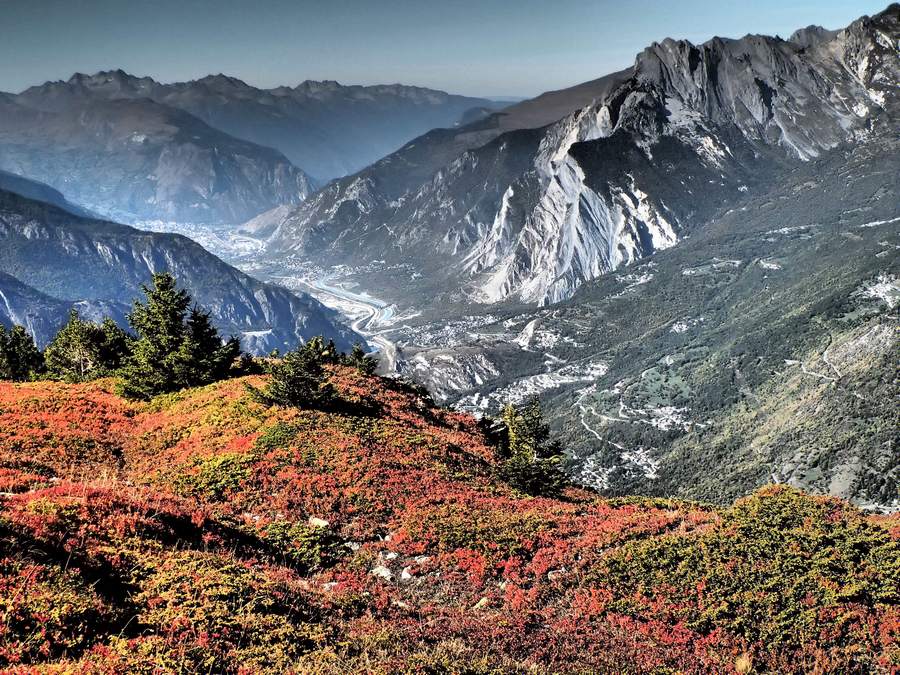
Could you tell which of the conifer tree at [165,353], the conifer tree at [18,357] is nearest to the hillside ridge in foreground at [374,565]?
the conifer tree at [165,353]

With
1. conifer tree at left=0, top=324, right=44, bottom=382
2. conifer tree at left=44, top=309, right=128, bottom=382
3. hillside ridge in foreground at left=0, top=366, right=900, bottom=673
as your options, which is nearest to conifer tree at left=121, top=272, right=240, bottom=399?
hillside ridge in foreground at left=0, top=366, right=900, bottom=673

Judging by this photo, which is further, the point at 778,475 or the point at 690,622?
the point at 778,475

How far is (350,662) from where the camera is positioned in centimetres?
1288

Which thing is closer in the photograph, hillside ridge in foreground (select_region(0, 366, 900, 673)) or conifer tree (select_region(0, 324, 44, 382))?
hillside ridge in foreground (select_region(0, 366, 900, 673))

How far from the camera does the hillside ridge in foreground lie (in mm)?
12883

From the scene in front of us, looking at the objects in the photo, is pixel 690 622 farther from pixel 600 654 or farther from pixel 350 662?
pixel 350 662

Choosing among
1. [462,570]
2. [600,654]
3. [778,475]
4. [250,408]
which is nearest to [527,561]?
[462,570]

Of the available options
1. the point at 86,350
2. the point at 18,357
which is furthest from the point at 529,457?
the point at 18,357

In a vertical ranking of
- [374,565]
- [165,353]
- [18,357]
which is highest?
[165,353]

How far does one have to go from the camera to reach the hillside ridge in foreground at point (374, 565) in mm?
12883

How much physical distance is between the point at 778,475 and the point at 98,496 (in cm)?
17442

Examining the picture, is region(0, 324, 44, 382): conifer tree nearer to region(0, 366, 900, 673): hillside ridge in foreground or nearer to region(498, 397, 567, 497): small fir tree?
region(0, 366, 900, 673): hillside ridge in foreground

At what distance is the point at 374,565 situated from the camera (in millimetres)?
22344

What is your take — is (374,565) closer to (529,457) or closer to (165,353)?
(529,457)
